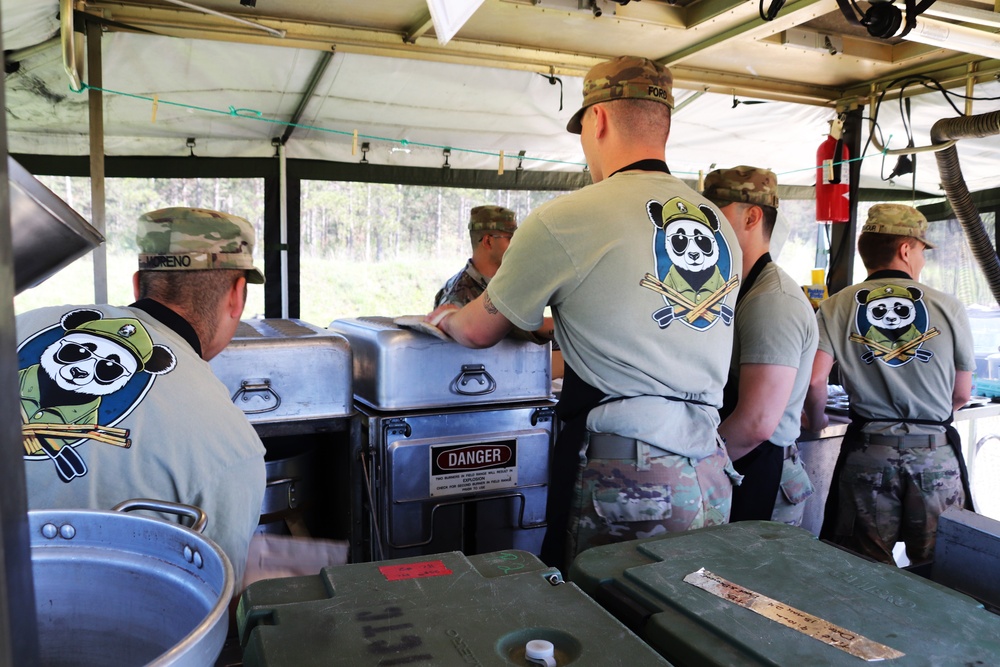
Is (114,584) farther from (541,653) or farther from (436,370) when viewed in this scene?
(436,370)

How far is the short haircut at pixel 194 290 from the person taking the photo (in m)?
1.70

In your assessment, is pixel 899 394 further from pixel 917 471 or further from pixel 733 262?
pixel 733 262

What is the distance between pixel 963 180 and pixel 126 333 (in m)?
4.45

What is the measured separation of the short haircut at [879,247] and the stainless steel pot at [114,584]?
3.06m

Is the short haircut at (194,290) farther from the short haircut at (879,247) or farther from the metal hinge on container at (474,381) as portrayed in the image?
the short haircut at (879,247)

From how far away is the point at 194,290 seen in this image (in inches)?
67.6

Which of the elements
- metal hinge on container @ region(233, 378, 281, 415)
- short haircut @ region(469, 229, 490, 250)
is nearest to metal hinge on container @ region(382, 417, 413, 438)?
metal hinge on container @ region(233, 378, 281, 415)

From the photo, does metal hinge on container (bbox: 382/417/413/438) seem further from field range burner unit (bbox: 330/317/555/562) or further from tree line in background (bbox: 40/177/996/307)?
tree line in background (bbox: 40/177/996/307)

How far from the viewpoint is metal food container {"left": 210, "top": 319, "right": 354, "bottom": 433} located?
6.86 ft

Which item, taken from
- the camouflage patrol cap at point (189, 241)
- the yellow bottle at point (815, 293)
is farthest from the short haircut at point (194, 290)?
the yellow bottle at point (815, 293)

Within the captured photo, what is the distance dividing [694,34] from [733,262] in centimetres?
169

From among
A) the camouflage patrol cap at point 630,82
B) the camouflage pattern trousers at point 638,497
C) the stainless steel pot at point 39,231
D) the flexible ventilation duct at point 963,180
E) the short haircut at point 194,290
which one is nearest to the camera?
the stainless steel pot at point 39,231

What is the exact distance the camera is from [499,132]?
4.66m

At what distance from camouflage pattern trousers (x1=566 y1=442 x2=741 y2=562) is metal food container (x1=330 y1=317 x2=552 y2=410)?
63 cm
